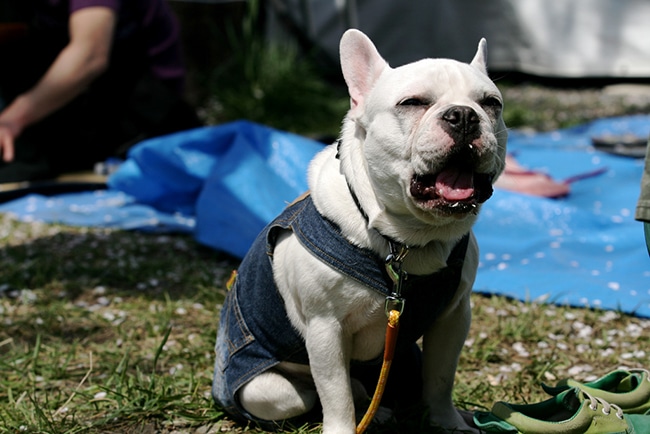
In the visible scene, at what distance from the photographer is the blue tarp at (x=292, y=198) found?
3.54 m

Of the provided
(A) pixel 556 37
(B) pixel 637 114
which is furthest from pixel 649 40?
(B) pixel 637 114

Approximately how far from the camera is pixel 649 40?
891cm

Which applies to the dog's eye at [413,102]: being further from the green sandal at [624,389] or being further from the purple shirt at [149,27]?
the purple shirt at [149,27]

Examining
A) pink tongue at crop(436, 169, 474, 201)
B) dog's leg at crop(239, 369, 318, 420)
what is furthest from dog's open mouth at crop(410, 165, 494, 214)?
dog's leg at crop(239, 369, 318, 420)

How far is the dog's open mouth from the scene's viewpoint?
1.81 metres

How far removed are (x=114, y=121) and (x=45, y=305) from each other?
268 cm

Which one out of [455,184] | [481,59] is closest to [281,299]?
[455,184]

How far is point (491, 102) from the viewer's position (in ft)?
6.38

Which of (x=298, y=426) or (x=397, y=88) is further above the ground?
(x=397, y=88)

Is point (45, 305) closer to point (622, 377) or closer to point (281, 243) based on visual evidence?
point (281, 243)

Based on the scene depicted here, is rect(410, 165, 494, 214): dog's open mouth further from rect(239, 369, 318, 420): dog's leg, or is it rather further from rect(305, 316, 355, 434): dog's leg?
rect(239, 369, 318, 420): dog's leg

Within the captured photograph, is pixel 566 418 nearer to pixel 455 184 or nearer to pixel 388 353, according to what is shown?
pixel 388 353

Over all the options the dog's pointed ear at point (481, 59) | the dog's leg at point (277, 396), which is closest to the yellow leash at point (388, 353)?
the dog's leg at point (277, 396)

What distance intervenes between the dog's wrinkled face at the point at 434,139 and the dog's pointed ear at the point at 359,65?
66 mm
